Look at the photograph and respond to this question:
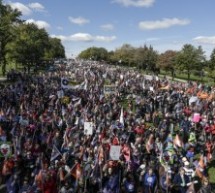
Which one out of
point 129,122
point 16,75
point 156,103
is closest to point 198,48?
point 16,75

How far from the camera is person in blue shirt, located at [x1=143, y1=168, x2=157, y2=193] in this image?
1612cm

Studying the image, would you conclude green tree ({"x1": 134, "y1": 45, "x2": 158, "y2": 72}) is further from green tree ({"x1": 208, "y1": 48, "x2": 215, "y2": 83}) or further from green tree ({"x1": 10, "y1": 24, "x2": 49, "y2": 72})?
green tree ({"x1": 10, "y1": 24, "x2": 49, "y2": 72})

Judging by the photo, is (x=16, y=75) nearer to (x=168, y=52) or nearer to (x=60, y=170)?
(x=60, y=170)

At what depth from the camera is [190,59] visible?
76375 millimetres

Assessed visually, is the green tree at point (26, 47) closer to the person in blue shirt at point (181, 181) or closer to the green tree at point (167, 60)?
the green tree at point (167, 60)

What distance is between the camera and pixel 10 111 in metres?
26.3

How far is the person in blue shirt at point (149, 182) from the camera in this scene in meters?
16.1

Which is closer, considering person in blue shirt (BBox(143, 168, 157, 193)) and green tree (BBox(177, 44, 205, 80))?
person in blue shirt (BBox(143, 168, 157, 193))

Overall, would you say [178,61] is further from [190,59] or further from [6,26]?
[6,26]

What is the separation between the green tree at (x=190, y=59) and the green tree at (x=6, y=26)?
29517 mm

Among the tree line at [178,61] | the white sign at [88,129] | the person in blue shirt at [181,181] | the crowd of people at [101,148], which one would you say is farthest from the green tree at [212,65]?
the person in blue shirt at [181,181]

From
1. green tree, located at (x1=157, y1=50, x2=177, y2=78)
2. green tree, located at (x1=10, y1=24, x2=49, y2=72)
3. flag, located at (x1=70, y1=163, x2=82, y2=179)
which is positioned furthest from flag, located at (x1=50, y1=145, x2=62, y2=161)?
green tree, located at (x1=157, y1=50, x2=177, y2=78)

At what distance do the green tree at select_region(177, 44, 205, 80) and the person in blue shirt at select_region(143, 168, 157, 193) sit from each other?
6170 centimetres

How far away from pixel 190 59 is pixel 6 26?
32.0 m
